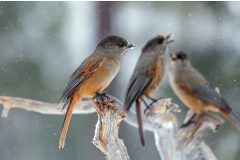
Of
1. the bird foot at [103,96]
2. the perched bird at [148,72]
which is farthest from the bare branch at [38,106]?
the bird foot at [103,96]

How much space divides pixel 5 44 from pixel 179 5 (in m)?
1.78

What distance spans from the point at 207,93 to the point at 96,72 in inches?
47.6

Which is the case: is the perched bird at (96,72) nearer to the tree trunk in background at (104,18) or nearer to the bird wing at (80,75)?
the bird wing at (80,75)

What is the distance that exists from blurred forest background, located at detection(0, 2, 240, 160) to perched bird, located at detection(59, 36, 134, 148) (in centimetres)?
301

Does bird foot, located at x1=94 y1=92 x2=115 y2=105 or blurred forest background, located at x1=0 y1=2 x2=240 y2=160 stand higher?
bird foot, located at x1=94 y1=92 x2=115 y2=105

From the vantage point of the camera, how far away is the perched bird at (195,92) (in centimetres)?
552

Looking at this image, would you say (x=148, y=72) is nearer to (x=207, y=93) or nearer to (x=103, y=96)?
(x=103, y=96)

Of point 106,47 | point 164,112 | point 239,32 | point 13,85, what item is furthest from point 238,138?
point 106,47

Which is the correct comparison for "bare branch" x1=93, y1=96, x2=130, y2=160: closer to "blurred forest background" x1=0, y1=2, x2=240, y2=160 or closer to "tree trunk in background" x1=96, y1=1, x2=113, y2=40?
"blurred forest background" x1=0, y1=2, x2=240, y2=160

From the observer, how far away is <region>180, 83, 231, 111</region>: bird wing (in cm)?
550

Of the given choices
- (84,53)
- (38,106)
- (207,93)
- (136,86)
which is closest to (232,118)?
(207,93)

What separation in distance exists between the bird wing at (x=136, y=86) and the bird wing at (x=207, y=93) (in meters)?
0.84

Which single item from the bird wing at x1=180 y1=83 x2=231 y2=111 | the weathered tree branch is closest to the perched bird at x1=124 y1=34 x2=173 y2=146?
the weathered tree branch

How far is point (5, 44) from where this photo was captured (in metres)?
8.20
